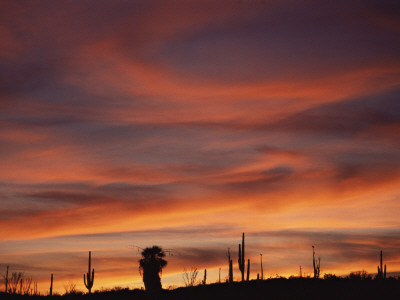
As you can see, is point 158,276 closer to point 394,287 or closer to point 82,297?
point 82,297

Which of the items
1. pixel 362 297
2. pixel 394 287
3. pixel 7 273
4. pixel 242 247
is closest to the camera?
pixel 362 297

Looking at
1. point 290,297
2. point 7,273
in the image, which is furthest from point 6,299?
point 7,273

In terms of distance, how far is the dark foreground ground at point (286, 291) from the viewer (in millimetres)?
34134

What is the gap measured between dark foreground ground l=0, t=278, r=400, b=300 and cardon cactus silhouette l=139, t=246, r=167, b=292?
2.89ft

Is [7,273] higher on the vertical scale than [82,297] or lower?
higher

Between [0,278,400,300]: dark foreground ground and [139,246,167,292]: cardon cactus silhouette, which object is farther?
[139,246,167,292]: cardon cactus silhouette

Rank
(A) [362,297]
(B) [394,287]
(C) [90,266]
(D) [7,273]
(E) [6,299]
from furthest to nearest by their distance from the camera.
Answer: (D) [7,273] → (C) [90,266] → (E) [6,299] → (B) [394,287] → (A) [362,297]

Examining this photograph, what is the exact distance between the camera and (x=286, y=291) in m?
37.2

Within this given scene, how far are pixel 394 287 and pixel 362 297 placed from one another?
316cm

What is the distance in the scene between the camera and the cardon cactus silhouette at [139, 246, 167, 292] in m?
46.9

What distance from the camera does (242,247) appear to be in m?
53.2

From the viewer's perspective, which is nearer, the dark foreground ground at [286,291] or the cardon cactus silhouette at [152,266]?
the dark foreground ground at [286,291]

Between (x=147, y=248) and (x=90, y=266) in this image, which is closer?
(x=147, y=248)

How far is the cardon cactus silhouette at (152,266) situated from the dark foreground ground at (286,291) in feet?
2.89
